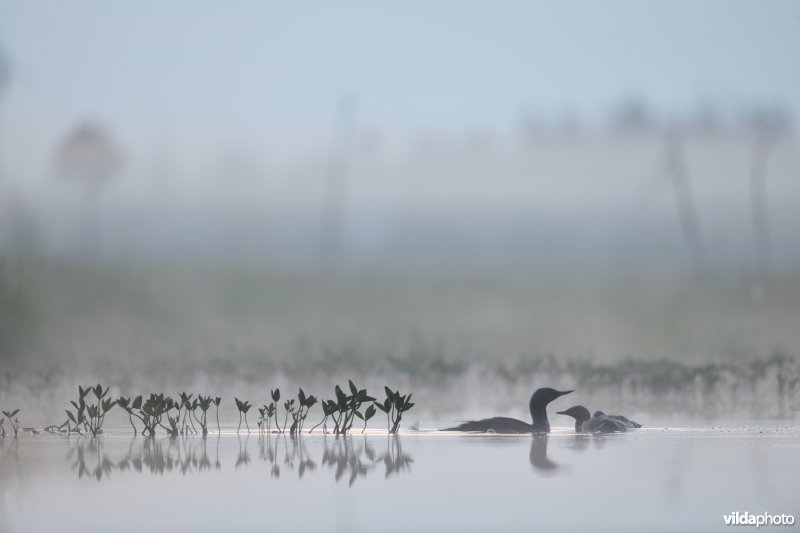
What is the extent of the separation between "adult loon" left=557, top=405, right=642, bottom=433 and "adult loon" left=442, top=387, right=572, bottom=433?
0.27 m

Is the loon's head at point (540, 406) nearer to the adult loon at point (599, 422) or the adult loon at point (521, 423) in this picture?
the adult loon at point (521, 423)

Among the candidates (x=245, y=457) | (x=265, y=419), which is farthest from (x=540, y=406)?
(x=245, y=457)

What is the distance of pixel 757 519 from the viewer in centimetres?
1038

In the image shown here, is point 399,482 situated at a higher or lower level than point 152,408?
lower

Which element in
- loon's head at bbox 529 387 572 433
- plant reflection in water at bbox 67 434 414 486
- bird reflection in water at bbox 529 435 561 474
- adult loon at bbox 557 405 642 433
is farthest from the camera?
loon's head at bbox 529 387 572 433

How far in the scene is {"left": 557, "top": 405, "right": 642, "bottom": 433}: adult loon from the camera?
696 inches

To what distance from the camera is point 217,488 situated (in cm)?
1230

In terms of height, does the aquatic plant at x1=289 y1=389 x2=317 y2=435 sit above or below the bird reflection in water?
above

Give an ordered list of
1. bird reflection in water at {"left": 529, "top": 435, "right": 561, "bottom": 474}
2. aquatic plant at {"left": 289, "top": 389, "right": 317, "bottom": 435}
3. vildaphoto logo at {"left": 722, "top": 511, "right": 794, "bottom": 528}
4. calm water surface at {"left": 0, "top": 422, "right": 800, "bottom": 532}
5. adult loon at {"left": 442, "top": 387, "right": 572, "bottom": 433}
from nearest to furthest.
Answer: vildaphoto logo at {"left": 722, "top": 511, "right": 794, "bottom": 528} < calm water surface at {"left": 0, "top": 422, "right": 800, "bottom": 532} < bird reflection in water at {"left": 529, "top": 435, "right": 561, "bottom": 474} < aquatic plant at {"left": 289, "top": 389, "right": 317, "bottom": 435} < adult loon at {"left": 442, "top": 387, "right": 572, "bottom": 433}

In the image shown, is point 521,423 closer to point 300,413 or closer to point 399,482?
point 300,413

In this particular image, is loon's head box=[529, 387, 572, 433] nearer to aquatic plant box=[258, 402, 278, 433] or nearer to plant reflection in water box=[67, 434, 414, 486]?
plant reflection in water box=[67, 434, 414, 486]

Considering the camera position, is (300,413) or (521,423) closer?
(521,423)

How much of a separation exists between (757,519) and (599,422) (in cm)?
735

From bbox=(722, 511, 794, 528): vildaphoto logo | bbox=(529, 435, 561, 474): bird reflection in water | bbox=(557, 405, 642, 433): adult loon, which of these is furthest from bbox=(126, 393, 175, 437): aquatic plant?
bbox=(722, 511, 794, 528): vildaphoto logo
